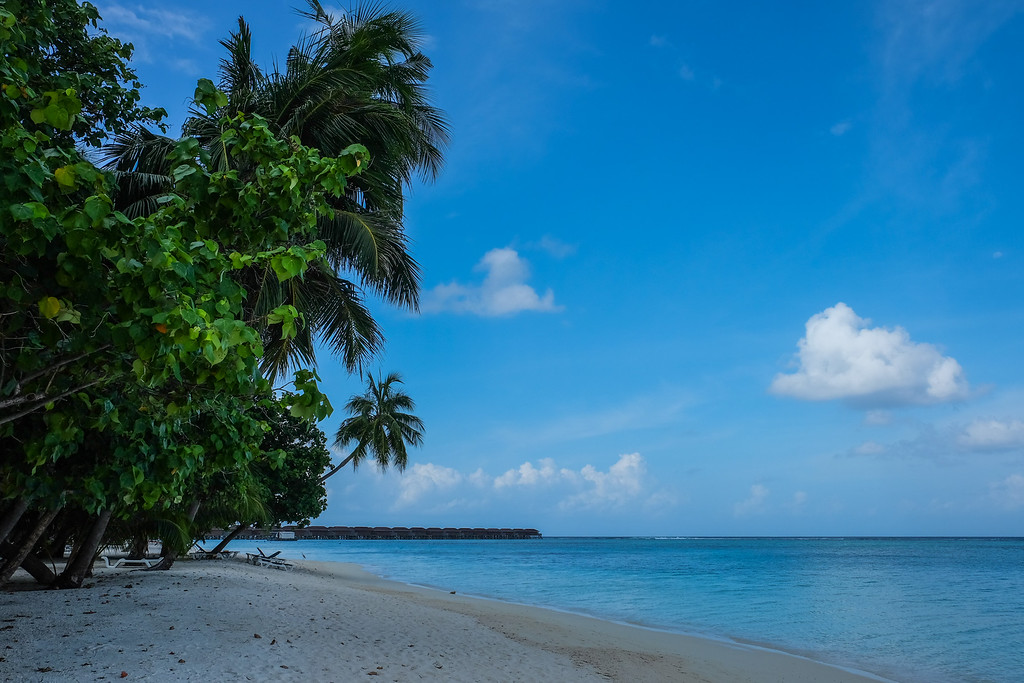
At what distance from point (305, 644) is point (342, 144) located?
246 inches

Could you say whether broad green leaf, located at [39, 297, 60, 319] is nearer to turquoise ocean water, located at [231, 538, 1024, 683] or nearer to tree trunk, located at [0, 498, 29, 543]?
tree trunk, located at [0, 498, 29, 543]

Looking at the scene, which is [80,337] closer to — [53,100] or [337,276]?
[53,100]

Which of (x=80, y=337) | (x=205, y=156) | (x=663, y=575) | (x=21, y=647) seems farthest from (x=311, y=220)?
(x=663, y=575)

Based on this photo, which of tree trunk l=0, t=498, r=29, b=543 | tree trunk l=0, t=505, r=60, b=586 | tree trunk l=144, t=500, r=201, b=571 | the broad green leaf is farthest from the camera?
tree trunk l=144, t=500, r=201, b=571

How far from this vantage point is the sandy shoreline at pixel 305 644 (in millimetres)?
5879

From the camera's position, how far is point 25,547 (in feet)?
29.2

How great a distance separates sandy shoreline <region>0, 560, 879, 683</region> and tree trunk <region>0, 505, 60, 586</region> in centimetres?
37

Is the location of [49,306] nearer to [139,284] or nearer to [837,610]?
[139,284]

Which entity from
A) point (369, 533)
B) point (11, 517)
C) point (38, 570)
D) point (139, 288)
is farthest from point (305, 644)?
point (369, 533)

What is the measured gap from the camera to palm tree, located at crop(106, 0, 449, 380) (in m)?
8.88

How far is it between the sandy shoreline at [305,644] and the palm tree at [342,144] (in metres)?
3.56

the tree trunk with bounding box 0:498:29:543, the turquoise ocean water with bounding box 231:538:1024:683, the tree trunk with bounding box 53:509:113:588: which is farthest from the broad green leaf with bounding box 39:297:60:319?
the turquoise ocean water with bounding box 231:538:1024:683

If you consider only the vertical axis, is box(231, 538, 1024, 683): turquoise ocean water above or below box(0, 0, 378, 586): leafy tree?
below

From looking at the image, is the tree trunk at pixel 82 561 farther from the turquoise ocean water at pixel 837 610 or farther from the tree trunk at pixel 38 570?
the turquoise ocean water at pixel 837 610
